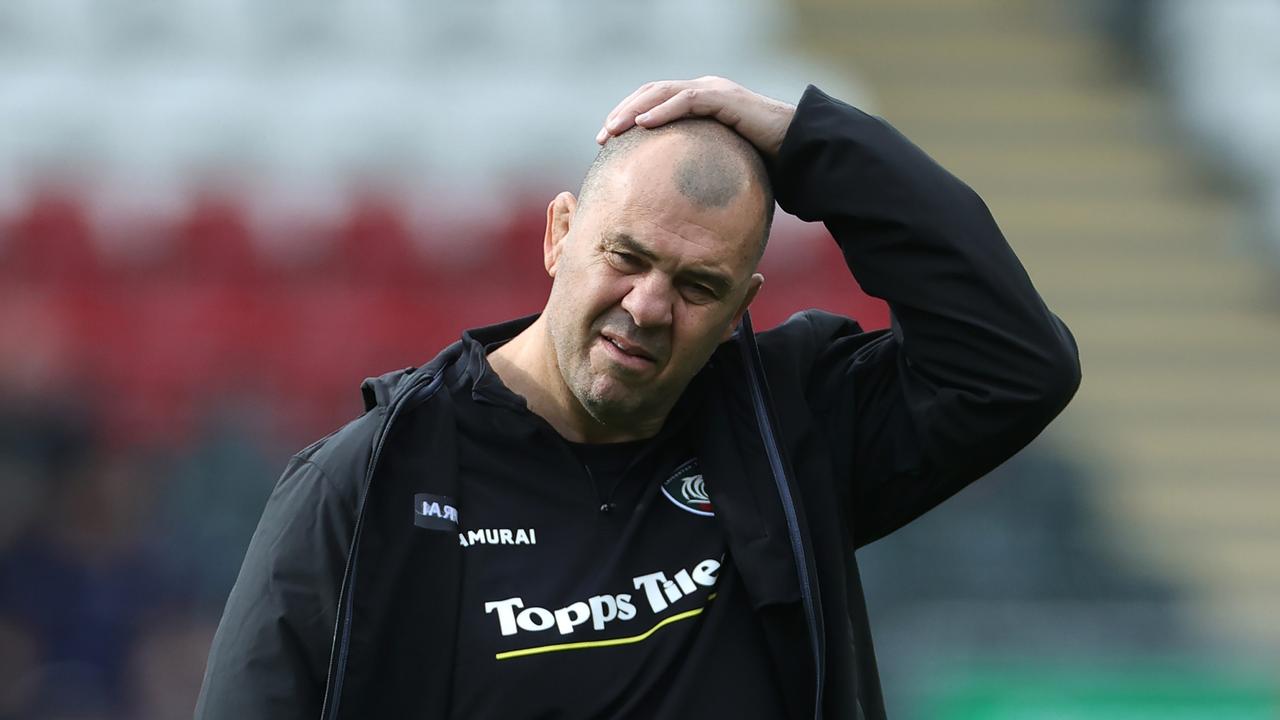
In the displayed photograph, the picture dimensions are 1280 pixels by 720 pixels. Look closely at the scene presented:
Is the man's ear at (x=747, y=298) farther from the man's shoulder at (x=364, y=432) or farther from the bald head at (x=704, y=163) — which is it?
the man's shoulder at (x=364, y=432)

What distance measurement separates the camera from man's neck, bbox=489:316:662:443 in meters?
1.95

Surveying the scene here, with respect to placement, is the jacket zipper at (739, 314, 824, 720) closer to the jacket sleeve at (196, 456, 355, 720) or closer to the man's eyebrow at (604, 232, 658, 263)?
the man's eyebrow at (604, 232, 658, 263)

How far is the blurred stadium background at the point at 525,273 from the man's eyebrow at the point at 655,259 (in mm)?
3029

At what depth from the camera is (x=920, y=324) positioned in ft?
6.46

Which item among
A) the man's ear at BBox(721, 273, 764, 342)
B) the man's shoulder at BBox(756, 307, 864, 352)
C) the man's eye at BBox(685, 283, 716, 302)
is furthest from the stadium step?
the man's eye at BBox(685, 283, 716, 302)

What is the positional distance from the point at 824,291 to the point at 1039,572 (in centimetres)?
162

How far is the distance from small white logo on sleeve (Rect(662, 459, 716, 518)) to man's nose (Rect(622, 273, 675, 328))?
8.2 inches

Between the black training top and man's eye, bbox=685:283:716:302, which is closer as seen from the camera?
the black training top

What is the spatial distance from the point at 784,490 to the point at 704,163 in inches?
15.4

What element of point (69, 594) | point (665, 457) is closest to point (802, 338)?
point (665, 457)

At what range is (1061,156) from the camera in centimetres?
995

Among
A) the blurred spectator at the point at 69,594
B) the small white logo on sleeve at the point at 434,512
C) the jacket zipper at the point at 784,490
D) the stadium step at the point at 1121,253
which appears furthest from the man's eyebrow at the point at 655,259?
the stadium step at the point at 1121,253

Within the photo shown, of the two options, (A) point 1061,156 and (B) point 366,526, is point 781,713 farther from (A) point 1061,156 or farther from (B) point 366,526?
(A) point 1061,156

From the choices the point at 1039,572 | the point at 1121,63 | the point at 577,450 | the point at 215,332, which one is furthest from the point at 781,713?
the point at 1121,63
